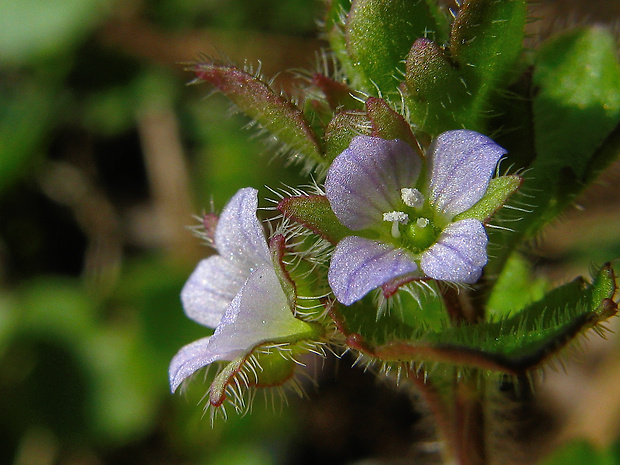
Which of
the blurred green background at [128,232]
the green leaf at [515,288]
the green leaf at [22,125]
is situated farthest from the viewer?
the green leaf at [22,125]

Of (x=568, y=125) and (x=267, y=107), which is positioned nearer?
(x=267, y=107)

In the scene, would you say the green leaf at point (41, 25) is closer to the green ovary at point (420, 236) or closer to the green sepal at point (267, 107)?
the green sepal at point (267, 107)

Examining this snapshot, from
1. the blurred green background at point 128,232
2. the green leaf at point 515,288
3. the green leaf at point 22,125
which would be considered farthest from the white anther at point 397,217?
the green leaf at point 22,125

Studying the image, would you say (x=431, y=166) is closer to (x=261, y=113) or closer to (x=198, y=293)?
(x=261, y=113)

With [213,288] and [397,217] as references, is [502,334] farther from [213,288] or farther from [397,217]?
[213,288]

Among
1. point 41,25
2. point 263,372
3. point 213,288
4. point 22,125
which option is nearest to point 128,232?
point 22,125

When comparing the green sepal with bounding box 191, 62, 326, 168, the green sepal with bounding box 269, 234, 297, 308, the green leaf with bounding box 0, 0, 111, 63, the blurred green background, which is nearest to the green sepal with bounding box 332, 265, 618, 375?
the green sepal with bounding box 269, 234, 297, 308
